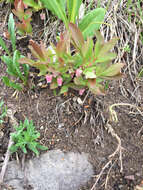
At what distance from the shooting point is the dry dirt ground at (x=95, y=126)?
1698mm

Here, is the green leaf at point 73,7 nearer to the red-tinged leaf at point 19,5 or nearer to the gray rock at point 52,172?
the red-tinged leaf at point 19,5

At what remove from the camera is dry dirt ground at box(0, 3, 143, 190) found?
1.70 m

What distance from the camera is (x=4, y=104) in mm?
1885

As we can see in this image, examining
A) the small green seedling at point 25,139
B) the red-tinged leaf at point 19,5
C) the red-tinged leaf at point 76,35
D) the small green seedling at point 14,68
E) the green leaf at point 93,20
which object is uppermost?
the red-tinged leaf at point 19,5

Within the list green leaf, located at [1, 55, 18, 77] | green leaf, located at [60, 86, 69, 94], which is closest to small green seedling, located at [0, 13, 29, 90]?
green leaf, located at [1, 55, 18, 77]

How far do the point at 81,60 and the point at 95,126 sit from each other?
1.78 feet

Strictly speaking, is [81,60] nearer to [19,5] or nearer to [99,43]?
[99,43]

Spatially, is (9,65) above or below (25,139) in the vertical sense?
above

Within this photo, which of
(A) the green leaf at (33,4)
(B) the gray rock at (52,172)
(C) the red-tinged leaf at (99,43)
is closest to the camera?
A: (C) the red-tinged leaf at (99,43)

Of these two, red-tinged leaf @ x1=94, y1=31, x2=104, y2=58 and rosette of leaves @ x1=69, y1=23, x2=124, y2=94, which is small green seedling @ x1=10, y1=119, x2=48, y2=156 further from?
red-tinged leaf @ x1=94, y1=31, x2=104, y2=58

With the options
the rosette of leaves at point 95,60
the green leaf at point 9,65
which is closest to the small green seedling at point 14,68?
the green leaf at point 9,65

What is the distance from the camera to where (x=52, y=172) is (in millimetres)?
1692

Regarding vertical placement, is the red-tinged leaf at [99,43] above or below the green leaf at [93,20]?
below

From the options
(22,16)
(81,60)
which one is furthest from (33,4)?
(81,60)
